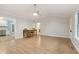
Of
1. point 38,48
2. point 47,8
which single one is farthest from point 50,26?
point 38,48

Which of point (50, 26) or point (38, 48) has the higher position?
point (50, 26)

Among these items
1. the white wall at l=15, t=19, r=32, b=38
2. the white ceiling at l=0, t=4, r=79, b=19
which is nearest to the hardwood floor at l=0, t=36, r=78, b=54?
the white ceiling at l=0, t=4, r=79, b=19

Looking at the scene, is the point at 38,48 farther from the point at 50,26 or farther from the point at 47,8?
the point at 50,26

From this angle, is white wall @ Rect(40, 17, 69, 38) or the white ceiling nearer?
the white ceiling

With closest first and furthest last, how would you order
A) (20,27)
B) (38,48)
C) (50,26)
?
(38,48), (20,27), (50,26)

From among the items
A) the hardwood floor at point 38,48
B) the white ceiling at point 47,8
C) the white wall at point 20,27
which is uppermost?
the white ceiling at point 47,8

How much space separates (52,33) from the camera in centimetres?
1152

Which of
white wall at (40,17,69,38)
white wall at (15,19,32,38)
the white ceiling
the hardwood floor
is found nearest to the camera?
the white ceiling

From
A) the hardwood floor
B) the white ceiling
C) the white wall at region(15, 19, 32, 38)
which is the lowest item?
the hardwood floor

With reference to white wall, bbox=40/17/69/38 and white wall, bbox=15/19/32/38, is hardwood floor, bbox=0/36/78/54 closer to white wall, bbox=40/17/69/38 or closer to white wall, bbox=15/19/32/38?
white wall, bbox=15/19/32/38

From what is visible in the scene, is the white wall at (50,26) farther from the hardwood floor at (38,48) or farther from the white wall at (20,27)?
the hardwood floor at (38,48)

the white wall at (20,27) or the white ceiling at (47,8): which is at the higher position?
the white ceiling at (47,8)

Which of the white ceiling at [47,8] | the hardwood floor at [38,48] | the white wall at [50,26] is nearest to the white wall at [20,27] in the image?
the white wall at [50,26]
